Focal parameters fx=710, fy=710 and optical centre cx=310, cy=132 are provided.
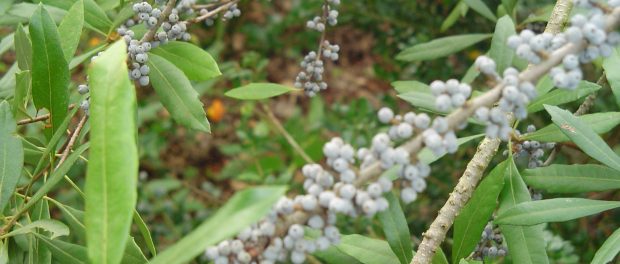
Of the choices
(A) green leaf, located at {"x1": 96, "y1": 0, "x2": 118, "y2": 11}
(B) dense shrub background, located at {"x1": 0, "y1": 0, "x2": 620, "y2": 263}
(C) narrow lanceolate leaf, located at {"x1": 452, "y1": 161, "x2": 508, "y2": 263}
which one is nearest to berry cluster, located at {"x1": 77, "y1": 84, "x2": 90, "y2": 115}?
(A) green leaf, located at {"x1": 96, "y1": 0, "x2": 118, "y2": 11}

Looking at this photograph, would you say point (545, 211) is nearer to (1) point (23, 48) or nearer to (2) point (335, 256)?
(2) point (335, 256)

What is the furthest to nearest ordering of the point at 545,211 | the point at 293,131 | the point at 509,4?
the point at 293,131 → the point at 509,4 → the point at 545,211

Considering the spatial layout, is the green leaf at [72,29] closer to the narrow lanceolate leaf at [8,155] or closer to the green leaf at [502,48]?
the narrow lanceolate leaf at [8,155]

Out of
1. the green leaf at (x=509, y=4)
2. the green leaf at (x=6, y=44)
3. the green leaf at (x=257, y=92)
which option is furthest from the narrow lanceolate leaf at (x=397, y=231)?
the green leaf at (x=6, y=44)

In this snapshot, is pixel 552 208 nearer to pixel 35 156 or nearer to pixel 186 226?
pixel 35 156

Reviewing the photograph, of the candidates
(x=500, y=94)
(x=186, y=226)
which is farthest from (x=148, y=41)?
(x=186, y=226)

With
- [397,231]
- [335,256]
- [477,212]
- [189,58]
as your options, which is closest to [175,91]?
[189,58]

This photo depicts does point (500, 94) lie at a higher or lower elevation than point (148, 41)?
higher
